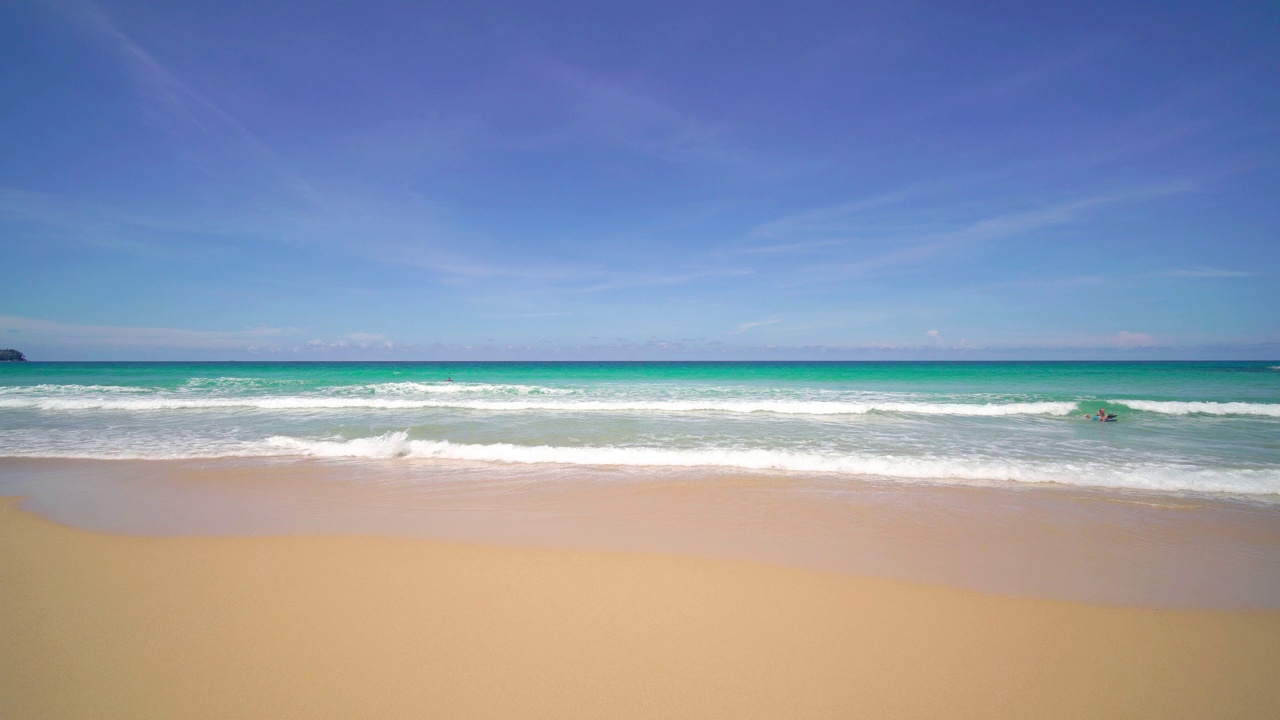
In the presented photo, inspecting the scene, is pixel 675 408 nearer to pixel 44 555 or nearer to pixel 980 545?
pixel 980 545

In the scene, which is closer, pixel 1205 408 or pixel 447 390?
pixel 1205 408

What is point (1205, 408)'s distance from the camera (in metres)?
15.9

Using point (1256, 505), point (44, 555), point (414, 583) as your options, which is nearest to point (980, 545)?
point (1256, 505)

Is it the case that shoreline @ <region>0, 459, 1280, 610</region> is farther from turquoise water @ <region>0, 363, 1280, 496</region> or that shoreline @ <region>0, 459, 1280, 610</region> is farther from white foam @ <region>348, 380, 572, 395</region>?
white foam @ <region>348, 380, 572, 395</region>

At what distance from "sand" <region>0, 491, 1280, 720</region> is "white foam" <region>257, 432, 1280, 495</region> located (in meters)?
3.95

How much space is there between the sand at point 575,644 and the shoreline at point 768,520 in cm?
43

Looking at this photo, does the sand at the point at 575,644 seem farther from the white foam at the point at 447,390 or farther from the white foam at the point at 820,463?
the white foam at the point at 447,390

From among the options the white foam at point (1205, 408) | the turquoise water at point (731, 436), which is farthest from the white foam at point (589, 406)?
the white foam at point (1205, 408)

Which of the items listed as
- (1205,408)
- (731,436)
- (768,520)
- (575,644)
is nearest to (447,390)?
(731,436)

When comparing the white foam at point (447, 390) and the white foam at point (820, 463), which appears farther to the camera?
the white foam at point (447, 390)

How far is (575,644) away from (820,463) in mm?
6010

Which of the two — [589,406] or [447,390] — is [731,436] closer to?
[589,406]

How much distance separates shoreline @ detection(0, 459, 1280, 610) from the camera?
4.07 metres

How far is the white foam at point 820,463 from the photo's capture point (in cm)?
680
